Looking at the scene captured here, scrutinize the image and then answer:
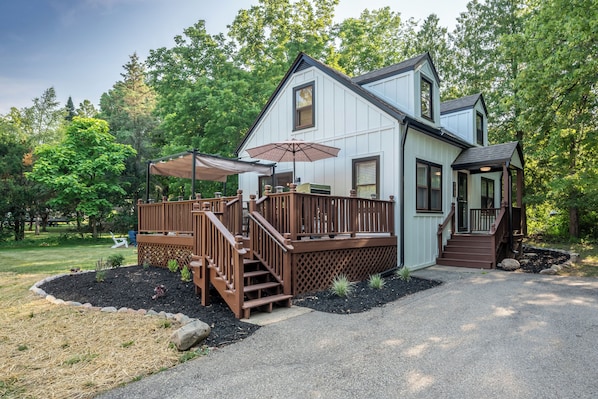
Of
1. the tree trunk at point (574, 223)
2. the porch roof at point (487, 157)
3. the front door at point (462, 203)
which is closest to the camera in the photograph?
the porch roof at point (487, 157)

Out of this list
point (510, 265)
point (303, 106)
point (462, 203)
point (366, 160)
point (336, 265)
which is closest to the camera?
point (336, 265)

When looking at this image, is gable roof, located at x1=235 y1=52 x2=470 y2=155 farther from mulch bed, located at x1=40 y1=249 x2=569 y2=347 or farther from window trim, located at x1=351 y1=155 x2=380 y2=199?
mulch bed, located at x1=40 y1=249 x2=569 y2=347

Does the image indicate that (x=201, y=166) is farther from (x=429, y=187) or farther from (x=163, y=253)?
(x=429, y=187)

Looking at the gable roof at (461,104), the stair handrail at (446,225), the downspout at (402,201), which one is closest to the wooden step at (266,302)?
the downspout at (402,201)

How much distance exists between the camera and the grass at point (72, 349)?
10.2 feet

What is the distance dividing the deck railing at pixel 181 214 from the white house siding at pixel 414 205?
14.7 ft

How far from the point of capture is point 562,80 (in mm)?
10023

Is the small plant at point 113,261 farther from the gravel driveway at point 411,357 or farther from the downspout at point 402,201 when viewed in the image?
the downspout at point 402,201

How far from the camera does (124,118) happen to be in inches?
975

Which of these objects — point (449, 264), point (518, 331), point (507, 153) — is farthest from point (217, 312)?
point (507, 153)

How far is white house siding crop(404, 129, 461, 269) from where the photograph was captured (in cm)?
887

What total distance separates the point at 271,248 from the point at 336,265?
5.26 ft

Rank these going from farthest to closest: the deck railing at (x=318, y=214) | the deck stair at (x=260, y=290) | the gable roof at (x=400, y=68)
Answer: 1. the gable roof at (x=400, y=68)
2. the deck railing at (x=318, y=214)
3. the deck stair at (x=260, y=290)

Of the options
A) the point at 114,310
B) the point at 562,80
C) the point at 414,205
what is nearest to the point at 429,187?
the point at 414,205
